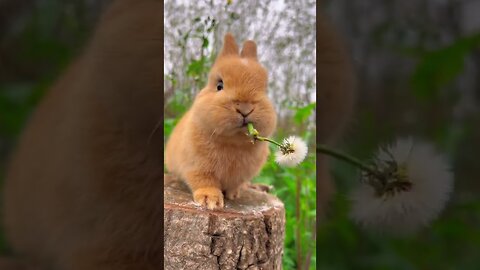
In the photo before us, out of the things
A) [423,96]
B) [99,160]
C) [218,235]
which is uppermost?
[423,96]

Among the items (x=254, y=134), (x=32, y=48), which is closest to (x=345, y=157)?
(x=254, y=134)

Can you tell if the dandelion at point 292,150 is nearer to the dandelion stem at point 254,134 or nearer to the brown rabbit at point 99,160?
the dandelion stem at point 254,134

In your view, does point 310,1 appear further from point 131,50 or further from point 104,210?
point 104,210

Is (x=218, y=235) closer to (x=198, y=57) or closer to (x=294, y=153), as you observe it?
(x=294, y=153)

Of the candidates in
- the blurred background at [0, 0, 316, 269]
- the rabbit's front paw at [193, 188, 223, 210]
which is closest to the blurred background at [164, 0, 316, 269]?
the blurred background at [0, 0, 316, 269]

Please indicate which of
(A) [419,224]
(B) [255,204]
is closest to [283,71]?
(B) [255,204]

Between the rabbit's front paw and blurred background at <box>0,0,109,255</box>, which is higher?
blurred background at <box>0,0,109,255</box>

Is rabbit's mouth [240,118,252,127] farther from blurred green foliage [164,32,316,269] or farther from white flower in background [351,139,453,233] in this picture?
white flower in background [351,139,453,233]
